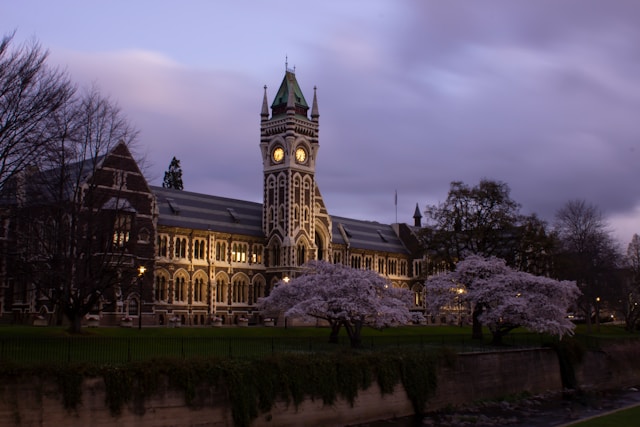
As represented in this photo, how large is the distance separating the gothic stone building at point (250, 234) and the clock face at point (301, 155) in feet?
→ 0.41

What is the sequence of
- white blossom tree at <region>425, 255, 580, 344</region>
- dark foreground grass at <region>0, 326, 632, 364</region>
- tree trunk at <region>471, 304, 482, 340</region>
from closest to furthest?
dark foreground grass at <region>0, 326, 632, 364</region>, white blossom tree at <region>425, 255, 580, 344</region>, tree trunk at <region>471, 304, 482, 340</region>

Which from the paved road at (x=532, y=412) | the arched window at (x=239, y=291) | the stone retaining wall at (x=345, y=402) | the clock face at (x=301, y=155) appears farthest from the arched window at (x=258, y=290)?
the paved road at (x=532, y=412)

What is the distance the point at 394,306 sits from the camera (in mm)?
53469

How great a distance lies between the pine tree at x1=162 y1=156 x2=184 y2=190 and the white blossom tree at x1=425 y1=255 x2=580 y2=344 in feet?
193

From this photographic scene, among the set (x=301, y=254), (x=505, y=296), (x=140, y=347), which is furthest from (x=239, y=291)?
(x=140, y=347)

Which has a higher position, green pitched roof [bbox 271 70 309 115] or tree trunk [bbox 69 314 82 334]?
green pitched roof [bbox 271 70 309 115]

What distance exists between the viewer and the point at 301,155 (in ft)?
301

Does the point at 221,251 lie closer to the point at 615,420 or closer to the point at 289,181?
the point at 289,181

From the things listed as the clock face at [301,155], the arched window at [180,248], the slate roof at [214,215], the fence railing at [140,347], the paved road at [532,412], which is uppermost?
the clock face at [301,155]

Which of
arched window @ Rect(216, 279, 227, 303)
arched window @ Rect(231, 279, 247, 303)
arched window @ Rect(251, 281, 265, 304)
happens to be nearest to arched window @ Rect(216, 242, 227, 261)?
arched window @ Rect(216, 279, 227, 303)

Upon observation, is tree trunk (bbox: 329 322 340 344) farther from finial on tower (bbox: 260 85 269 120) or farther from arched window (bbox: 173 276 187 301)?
finial on tower (bbox: 260 85 269 120)

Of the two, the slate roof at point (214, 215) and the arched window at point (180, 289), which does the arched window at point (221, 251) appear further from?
the arched window at point (180, 289)

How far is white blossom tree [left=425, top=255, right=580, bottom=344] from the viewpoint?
5628 cm

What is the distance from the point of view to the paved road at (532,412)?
38.7 meters
